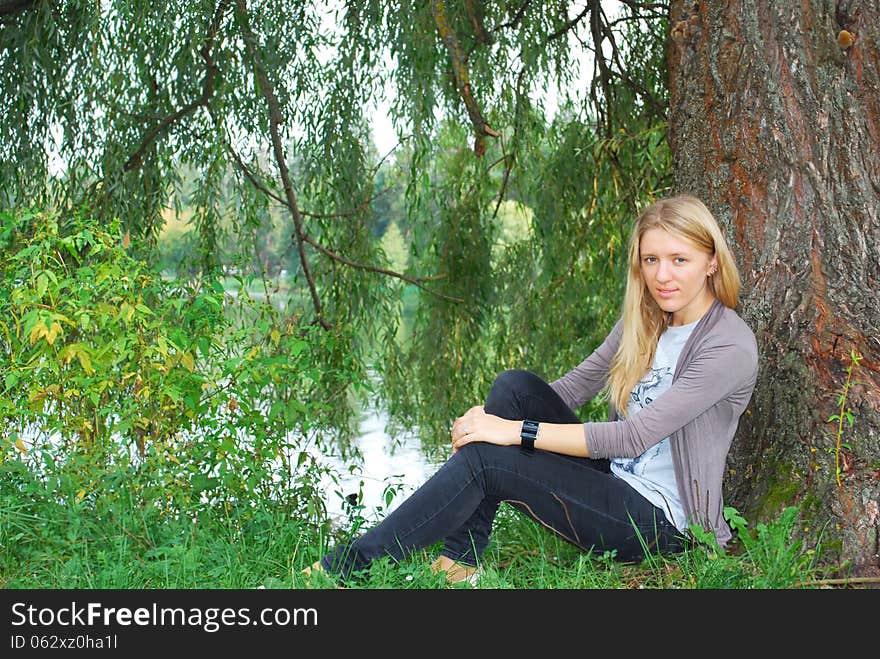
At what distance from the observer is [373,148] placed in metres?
4.03

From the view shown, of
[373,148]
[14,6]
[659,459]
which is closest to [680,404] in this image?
[659,459]

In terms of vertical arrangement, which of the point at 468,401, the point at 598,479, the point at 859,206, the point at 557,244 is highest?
Result: the point at 557,244

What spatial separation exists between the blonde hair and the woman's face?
1 centimetres

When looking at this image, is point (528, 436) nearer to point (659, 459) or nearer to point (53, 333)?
point (659, 459)

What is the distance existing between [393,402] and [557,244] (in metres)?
0.99

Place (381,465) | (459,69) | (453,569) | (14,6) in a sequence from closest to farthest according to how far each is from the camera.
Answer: (453,569)
(459,69)
(14,6)
(381,465)

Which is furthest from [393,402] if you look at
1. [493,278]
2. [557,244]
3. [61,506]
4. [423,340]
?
[61,506]

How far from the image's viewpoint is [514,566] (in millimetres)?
2533

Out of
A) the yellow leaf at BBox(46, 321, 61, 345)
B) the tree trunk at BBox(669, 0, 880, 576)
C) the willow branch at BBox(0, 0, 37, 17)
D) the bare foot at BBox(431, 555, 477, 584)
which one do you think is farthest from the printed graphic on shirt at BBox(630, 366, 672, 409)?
the willow branch at BBox(0, 0, 37, 17)

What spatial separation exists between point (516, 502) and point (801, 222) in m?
1.02

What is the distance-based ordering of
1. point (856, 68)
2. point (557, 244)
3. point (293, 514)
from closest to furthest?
point (856, 68) < point (293, 514) < point (557, 244)

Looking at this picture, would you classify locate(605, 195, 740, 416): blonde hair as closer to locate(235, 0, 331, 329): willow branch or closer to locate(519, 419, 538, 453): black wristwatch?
locate(519, 419, 538, 453): black wristwatch

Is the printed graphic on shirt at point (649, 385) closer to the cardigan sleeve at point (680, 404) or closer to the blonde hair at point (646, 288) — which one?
the blonde hair at point (646, 288)

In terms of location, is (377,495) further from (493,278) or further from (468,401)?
(493,278)
